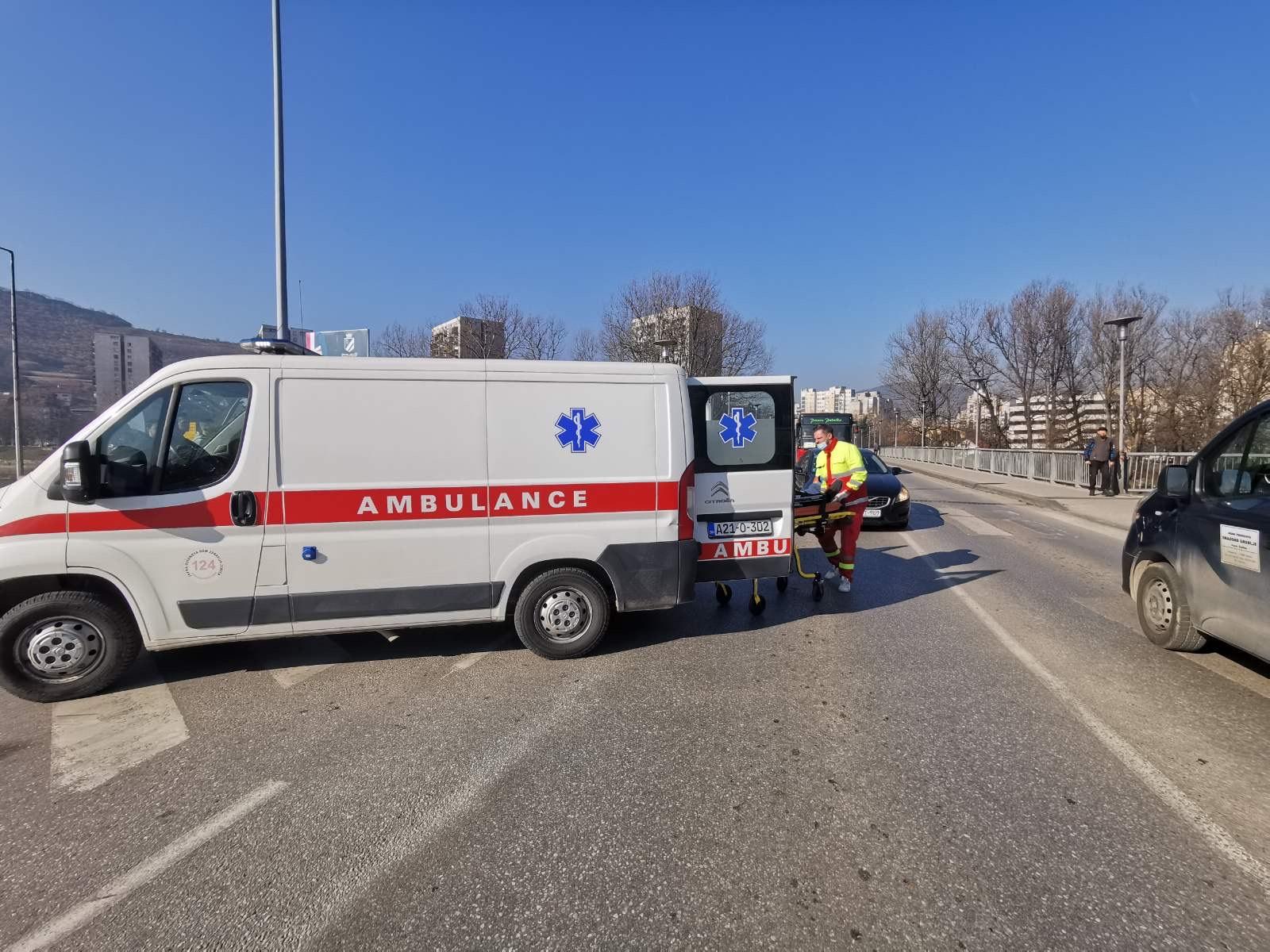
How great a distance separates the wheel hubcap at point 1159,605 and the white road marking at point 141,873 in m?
6.20

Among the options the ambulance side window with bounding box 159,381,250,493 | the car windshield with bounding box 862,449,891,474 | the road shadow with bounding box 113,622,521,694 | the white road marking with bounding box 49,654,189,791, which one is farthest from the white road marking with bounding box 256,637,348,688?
the car windshield with bounding box 862,449,891,474

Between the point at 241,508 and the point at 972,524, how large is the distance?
1330 centimetres

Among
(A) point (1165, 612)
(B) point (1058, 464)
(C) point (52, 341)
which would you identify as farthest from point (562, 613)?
(C) point (52, 341)

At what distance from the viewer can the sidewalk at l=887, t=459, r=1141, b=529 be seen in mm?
14877

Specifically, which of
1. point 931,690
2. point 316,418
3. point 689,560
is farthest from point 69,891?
point 931,690

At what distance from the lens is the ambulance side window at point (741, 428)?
5.91m

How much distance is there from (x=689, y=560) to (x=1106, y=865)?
323 centimetres

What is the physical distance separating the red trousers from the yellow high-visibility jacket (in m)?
0.28

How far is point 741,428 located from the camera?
5.95 metres

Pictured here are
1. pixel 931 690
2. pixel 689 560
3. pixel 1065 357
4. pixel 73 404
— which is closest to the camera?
pixel 931 690

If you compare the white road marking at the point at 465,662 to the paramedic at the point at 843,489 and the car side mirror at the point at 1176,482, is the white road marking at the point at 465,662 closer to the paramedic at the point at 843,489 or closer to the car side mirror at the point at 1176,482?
the paramedic at the point at 843,489

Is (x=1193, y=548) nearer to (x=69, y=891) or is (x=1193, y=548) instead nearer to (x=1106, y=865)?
(x=1106, y=865)

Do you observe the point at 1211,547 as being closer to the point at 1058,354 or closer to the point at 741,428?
→ the point at 741,428

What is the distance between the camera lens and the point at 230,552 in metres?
4.62
